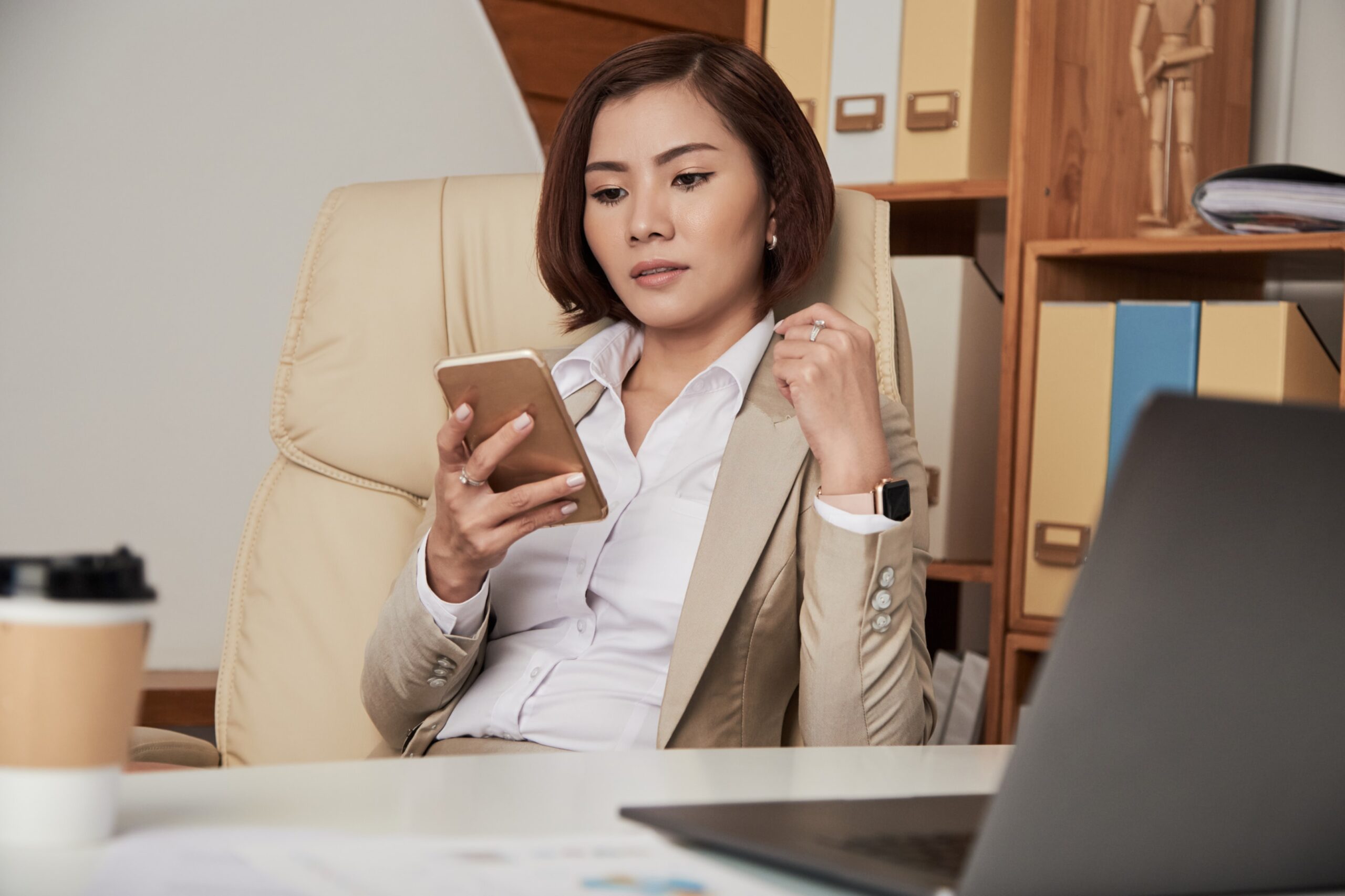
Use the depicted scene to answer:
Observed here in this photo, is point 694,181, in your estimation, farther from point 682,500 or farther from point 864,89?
point 864,89

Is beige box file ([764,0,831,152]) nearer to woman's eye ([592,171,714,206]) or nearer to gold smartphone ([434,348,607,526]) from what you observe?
woman's eye ([592,171,714,206])

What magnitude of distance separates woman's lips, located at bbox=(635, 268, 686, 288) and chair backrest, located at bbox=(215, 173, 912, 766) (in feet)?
0.58

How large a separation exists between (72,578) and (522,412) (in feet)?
2.06

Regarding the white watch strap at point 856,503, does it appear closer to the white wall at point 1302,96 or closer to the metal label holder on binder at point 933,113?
the metal label holder on binder at point 933,113

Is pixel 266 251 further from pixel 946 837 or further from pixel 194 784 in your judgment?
pixel 946 837

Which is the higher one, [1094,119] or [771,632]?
[1094,119]

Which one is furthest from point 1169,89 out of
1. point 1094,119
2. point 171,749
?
point 171,749

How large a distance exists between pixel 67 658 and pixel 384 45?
212 cm

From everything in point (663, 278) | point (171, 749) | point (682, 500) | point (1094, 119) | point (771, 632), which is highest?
point (1094, 119)

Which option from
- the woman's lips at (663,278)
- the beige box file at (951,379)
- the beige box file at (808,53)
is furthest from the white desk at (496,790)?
the beige box file at (808,53)

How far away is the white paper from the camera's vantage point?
433 millimetres

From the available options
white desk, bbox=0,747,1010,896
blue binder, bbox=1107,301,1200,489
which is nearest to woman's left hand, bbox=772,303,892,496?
white desk, bbox=0,747,1010,896

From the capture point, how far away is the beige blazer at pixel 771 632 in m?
1.14

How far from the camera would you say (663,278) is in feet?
4.50
